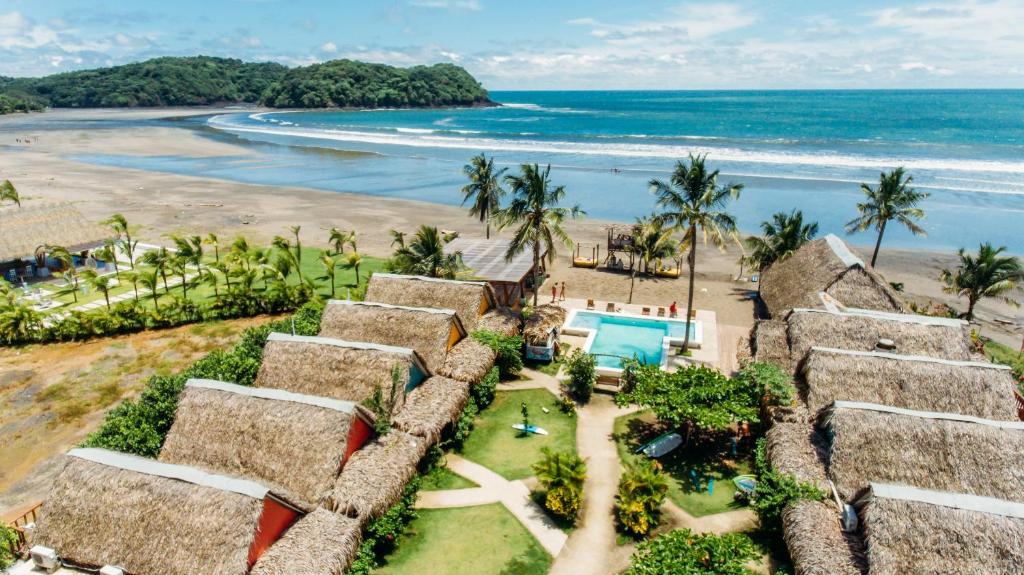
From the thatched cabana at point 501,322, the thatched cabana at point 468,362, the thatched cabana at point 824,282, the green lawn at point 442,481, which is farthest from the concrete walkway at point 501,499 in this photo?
the thatched cabana at point 824,282

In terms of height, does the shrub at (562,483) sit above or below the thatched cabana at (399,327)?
below

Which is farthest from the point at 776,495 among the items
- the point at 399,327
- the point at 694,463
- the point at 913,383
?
the point at 399,327

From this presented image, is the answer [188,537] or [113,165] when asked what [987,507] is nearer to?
[188,537]

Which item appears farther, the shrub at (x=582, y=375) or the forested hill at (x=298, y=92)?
the forested hill at (x=298, y=92)

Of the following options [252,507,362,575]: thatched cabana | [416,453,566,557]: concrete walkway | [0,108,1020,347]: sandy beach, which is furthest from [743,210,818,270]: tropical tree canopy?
[252,507,362,575]: thatched cabana

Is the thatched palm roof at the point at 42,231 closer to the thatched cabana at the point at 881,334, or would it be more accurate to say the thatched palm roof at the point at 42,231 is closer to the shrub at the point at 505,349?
the shrub at the point at 505,349
